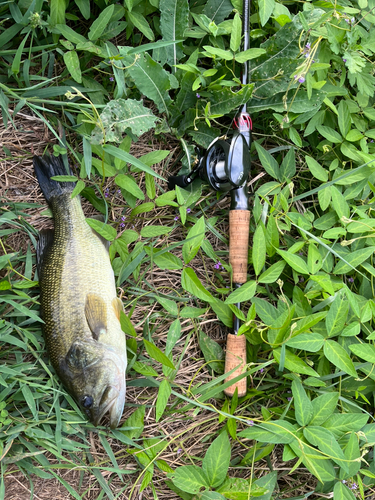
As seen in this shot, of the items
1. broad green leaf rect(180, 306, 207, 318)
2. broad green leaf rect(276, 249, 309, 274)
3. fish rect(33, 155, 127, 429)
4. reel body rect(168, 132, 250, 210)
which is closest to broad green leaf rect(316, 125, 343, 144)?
reel body rect(168, 132, 250, 210)

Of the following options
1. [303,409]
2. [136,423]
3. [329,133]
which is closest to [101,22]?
[329,133]

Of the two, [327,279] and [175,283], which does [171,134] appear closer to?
[175,283]

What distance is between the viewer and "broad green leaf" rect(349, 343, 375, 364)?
7.36 ft

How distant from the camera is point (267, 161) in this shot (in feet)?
8.45

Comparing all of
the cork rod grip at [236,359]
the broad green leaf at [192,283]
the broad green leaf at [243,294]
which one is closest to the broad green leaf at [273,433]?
the cork rod grip at [236,359]

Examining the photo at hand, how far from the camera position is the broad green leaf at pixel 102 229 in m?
2.28

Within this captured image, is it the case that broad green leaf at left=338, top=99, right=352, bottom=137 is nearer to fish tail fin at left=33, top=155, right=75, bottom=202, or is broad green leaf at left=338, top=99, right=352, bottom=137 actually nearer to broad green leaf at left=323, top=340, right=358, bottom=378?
broad green leaf at left=323, top=340, right=358, bottom=378

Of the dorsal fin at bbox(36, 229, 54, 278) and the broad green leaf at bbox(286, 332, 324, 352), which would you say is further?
the dorsal fin at bbox(36, 229, 54, 278)

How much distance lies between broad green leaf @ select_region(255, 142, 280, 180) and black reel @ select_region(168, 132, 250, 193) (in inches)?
12.5

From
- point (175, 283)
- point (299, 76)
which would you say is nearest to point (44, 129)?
point (175, 283)

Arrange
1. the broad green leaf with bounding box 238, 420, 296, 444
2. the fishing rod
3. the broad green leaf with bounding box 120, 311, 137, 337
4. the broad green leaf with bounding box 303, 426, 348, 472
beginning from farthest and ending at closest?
the fishing rod < the broad green leaf with bounding box 120, 311, 137, 337 < the broad green leaf with bounding box 238, 420, 296, 444 < the broad green leaf with bounding box 303, 426, 348, 472

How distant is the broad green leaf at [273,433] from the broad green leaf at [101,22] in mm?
2510

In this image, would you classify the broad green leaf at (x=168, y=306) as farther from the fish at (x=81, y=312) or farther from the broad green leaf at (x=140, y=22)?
the broad green leaf at (x=140, y=22)

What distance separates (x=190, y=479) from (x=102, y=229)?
1517 millimetres
